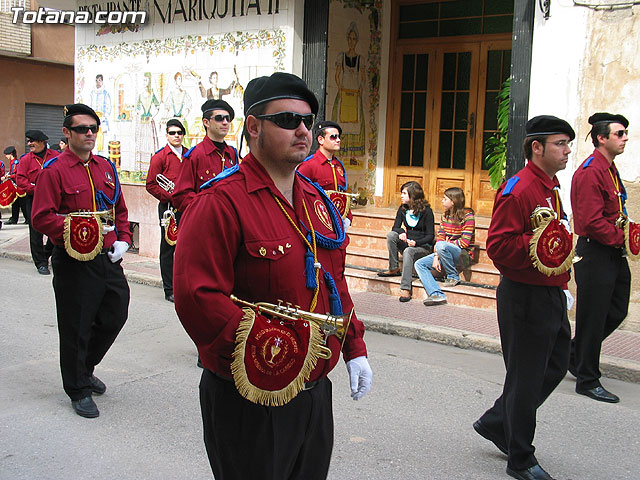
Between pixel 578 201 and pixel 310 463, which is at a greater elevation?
pixel 578 201

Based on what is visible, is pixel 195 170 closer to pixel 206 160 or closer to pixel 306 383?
pixel 206 160

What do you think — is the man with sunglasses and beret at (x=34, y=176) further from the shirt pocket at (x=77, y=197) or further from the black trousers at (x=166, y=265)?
the shirt pocket at (x=77, y=197)

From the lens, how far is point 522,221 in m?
4.29

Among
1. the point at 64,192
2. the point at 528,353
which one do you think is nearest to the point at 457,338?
the point at 528,353

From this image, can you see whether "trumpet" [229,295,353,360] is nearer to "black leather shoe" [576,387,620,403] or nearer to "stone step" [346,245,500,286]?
"black leather shoe" [576,387,620,403]

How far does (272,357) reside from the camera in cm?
250

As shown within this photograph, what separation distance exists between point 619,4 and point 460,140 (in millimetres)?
4152

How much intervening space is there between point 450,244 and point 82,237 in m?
5.08

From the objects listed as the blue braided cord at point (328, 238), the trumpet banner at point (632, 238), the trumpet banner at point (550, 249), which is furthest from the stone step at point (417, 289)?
the blue braided cord at point (328, 238)

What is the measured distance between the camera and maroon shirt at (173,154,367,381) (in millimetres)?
2475

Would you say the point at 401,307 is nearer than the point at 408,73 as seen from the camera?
Yes

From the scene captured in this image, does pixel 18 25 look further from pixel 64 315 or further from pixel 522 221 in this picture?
pixel 522 221

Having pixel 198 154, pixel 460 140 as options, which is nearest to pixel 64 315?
pixel 198 154

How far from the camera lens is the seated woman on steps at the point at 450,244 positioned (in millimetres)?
8961
